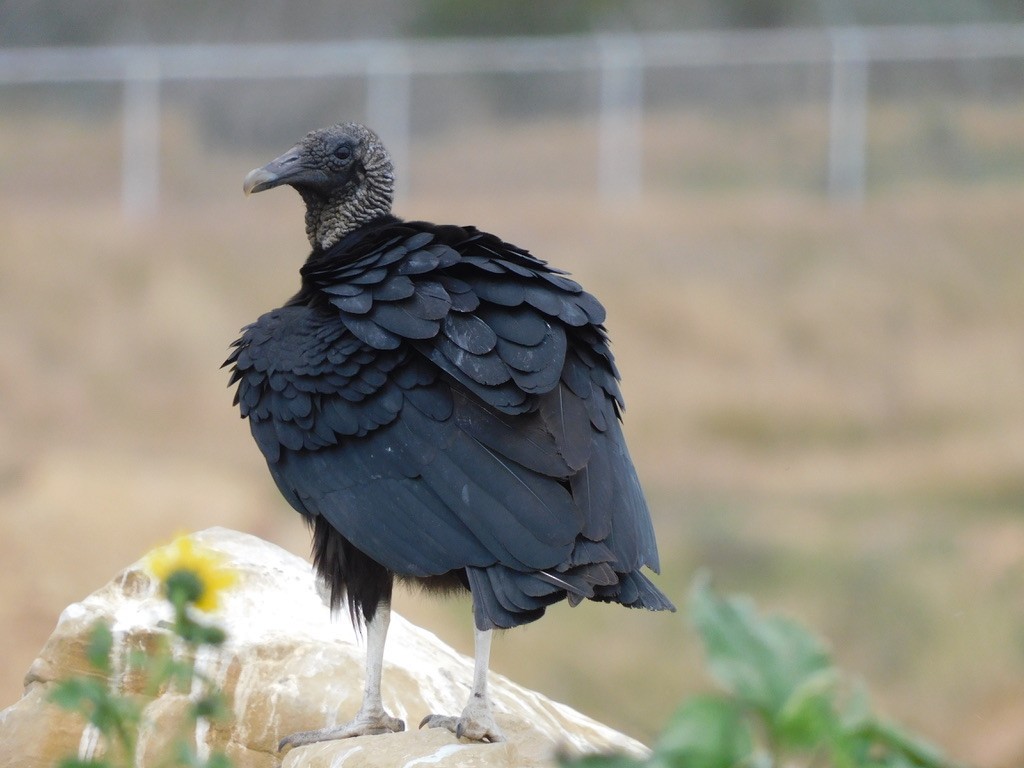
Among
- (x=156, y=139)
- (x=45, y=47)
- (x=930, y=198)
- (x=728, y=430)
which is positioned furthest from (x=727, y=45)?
(x=45, y=47)

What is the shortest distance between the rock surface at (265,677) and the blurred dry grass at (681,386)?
4.26 meters

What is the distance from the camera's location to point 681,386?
13.4 m

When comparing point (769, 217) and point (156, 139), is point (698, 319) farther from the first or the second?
point (156, 139)

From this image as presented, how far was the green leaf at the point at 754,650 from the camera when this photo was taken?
54.5 inches

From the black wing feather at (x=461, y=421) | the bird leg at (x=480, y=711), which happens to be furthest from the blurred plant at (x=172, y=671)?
the bird leg at (x=480, y=711)

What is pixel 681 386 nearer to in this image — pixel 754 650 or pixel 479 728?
pixel 479 728

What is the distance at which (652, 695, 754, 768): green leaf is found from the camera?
1364 mm

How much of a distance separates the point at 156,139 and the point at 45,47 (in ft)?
19.1

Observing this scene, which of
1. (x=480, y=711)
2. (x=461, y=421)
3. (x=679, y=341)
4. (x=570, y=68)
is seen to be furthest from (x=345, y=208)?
(x=570, y=68)

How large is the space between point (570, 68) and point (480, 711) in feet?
43.4

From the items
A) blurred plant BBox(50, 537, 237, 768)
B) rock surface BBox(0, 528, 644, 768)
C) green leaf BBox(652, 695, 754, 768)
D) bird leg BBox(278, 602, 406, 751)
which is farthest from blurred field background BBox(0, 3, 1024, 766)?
green leaf BBox(652, 695, 754, 768)

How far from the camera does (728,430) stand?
42.8 ft

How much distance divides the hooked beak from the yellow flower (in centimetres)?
245

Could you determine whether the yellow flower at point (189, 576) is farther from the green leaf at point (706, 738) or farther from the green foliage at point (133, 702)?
the green leaf at point (706, 738)
